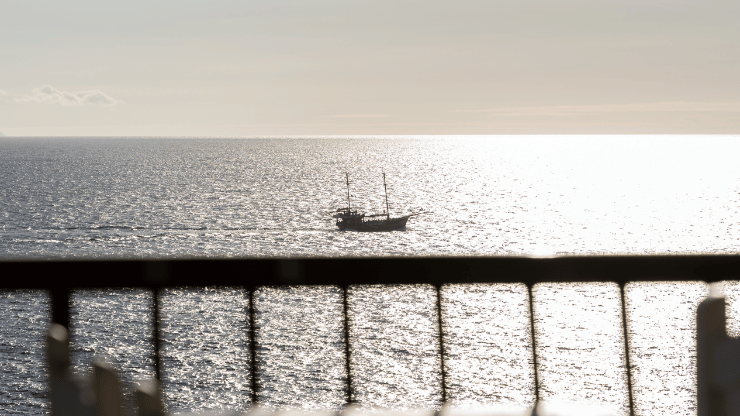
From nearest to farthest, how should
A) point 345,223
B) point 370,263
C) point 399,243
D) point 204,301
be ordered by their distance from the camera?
point 370,263
point 204,301
point 399,243
point 345,223

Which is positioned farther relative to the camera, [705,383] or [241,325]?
[241,325]

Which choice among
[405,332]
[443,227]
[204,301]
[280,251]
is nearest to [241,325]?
[204,301]

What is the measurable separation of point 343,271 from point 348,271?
0.8 inches

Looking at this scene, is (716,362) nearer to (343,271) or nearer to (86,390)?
(343,271)

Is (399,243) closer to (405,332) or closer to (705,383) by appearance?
(405,332)

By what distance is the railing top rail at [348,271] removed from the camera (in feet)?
8.36

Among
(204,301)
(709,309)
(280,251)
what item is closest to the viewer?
(709,309)

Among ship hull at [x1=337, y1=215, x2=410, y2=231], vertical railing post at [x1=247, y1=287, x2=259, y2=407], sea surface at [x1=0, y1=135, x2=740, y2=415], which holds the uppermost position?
vertical railing post at [x1=247, y1=287, x2=259, y2=407]

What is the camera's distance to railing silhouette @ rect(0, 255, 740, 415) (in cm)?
Answer: 255

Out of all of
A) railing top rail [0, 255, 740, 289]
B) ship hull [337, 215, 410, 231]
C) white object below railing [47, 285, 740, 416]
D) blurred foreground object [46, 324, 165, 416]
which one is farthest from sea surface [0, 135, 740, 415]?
blurred foreground object [46, 324, 165, 416]

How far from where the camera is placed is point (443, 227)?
350 ft

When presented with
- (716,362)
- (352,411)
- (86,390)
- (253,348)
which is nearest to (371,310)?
(253,348)

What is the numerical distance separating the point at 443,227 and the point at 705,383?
346ft

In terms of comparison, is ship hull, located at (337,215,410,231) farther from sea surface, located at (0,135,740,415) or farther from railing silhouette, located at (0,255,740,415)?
railing silhouette, located at (0,255,740,415)
